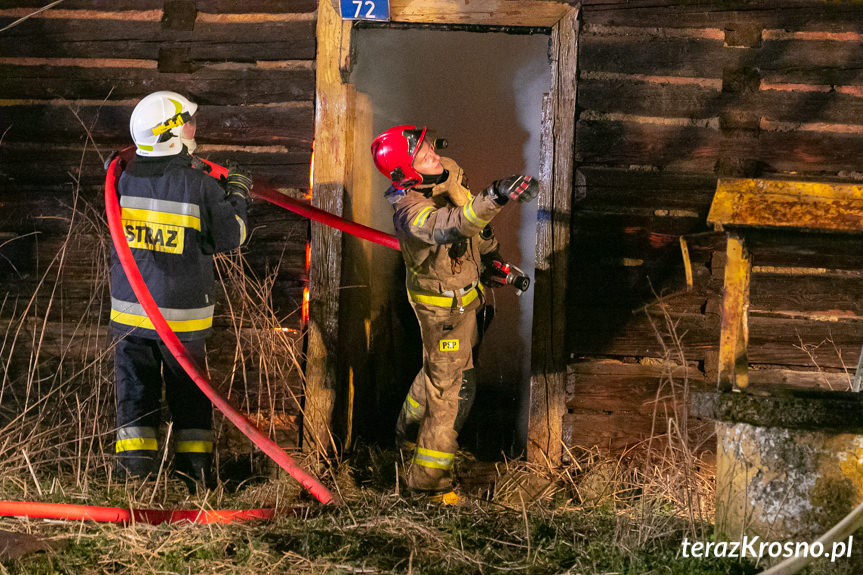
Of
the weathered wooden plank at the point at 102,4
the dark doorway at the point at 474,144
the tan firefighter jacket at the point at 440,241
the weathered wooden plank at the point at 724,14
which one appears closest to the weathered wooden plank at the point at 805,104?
the weathered wooden plank at the point at 724,14

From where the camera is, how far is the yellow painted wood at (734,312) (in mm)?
2998

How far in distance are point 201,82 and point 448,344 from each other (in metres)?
2.41

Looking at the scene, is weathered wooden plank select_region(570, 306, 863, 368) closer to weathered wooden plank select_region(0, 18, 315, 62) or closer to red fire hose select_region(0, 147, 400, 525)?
red fire hose select_region(0, 147, 400, 525)

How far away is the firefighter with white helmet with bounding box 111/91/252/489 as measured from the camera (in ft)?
13.4

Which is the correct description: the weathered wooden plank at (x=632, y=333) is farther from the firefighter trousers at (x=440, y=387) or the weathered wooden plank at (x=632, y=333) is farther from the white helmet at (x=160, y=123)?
the white helmet at (x=160, y=123)

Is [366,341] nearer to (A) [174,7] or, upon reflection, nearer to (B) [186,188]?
(B) [186,188]

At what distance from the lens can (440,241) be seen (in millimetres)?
3936

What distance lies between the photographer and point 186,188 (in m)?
4.08

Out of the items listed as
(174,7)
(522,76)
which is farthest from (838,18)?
(174,7)

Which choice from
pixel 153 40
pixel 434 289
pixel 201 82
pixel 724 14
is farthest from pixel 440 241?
pixel 153 40

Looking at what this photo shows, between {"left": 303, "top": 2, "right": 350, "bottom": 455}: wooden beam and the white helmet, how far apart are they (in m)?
0.95

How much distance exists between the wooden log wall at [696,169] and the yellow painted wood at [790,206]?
1.80m

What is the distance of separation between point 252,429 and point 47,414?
180cm

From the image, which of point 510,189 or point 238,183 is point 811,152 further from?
point 238,183
